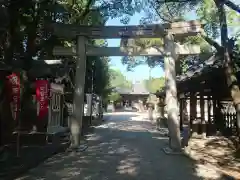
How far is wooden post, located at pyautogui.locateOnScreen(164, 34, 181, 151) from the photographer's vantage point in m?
13.8

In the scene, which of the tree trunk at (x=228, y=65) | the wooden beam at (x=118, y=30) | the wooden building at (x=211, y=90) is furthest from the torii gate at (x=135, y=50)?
the wooden building at (x=211, y=90)

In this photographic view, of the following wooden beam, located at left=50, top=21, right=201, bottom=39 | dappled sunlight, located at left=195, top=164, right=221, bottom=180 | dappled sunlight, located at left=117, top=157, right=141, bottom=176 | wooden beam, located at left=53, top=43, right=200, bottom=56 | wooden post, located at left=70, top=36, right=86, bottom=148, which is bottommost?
dappled sunlight, located at left=195, top=164, right=221, bottom=180

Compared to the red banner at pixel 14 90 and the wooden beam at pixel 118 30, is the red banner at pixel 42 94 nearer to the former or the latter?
the wooden beam at pixel 118 30

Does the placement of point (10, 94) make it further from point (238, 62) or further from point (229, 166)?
point (238, 62)

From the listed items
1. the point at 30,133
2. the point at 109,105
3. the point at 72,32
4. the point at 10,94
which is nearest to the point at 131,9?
the point at 72,32

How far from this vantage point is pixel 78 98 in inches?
556

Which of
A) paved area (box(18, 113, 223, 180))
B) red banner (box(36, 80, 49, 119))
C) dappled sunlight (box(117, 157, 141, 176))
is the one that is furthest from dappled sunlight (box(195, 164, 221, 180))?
red banner (box(36, 80, 49, 119))

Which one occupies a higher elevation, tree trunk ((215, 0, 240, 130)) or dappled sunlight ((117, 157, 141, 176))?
tree trunk ((215, 0, 240, 130))

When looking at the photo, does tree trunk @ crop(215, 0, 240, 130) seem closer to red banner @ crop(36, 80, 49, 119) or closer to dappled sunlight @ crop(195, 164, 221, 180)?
dappled sunlight @ crop(195, 164, 221, 180)

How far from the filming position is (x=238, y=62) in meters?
16.6

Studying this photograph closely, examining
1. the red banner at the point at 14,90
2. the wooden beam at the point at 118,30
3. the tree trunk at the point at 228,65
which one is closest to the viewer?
the red banner at the point at 14,90

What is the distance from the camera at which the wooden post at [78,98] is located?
13.9 meters

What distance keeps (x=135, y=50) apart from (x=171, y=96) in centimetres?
246

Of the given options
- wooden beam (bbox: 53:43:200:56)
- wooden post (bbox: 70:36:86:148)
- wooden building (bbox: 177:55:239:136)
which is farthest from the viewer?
wooden building (bbox: 177:55:239:136)
